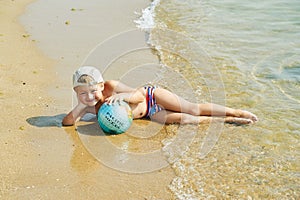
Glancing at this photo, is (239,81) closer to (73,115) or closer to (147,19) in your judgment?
(73,115)

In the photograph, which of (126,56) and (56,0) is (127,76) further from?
(56,0)

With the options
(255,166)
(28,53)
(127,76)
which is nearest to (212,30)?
(127,76)

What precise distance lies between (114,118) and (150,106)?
0.71 metres

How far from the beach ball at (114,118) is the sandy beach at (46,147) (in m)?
0.36

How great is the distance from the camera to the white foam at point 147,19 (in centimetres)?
923

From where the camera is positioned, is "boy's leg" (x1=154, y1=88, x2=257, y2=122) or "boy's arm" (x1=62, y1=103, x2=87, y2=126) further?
"boy's leg" (x1=154, y1=88, x2=257, y2=122)

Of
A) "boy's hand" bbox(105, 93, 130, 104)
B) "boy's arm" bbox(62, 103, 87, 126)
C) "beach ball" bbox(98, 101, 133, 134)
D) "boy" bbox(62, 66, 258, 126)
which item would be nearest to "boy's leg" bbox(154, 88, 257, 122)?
"boy" bbox(62, 66, 258, 126)

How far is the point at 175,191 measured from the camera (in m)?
3.83

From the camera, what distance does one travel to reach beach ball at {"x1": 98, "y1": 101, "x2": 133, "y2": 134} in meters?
4.75

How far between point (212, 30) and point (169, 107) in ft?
13.6

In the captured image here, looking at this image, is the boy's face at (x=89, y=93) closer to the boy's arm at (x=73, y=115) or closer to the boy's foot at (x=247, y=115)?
the boy's arm at (x=73, y=115)

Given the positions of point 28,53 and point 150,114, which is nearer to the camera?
point 150,114

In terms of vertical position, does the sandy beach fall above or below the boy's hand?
below

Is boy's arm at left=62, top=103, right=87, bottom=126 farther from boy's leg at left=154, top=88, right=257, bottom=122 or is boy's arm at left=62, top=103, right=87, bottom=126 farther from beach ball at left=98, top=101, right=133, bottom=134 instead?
boy's leg at left=154, top=88, right=257, bottom=122
